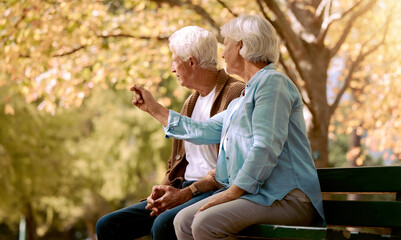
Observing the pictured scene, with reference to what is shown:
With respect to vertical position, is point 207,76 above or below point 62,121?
above

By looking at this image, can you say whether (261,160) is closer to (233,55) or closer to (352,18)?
(233,55)

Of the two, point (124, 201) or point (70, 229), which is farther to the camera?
point (70, 229)

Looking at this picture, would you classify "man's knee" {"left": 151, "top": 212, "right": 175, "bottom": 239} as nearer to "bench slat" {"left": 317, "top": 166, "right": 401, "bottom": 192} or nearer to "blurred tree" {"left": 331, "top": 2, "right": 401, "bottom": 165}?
"bench slat" {"left": 317, "top": 166, "right": 401, "bottom": 192}

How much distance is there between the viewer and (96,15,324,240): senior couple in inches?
103

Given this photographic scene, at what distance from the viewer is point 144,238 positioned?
156 inches

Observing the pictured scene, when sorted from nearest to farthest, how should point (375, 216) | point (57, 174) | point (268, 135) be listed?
point (268, 135) → point (375, 216) → point (57, 174)

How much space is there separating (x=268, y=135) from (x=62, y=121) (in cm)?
2090

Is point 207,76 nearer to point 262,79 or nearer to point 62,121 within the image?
point 262,79

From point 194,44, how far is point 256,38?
0.69m

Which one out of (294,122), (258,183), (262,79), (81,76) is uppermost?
(262,79)

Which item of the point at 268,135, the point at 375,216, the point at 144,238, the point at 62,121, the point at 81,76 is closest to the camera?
the point at 268,135

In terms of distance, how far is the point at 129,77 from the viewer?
930 centimetres

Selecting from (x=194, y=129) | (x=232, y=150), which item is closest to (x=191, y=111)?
(x=194, y=129)

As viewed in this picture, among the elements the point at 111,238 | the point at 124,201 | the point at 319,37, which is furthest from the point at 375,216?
the point at 124,201
